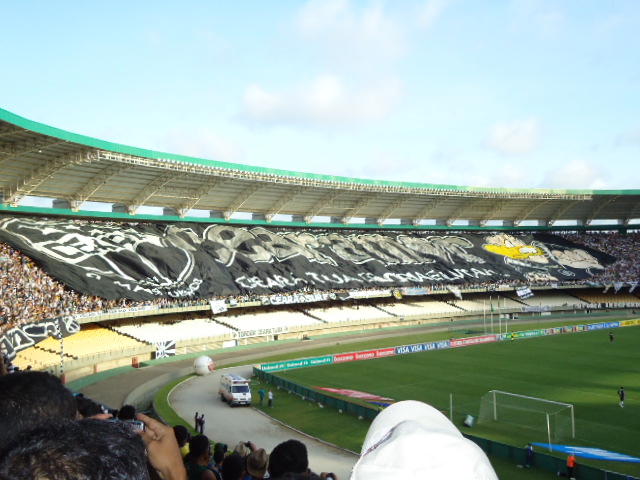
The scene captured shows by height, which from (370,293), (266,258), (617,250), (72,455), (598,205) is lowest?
(370,293)

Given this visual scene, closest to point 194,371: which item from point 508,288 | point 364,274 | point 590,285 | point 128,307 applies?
point 128,307

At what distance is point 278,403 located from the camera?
31562 millimetres

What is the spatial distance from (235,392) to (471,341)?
94.9ft

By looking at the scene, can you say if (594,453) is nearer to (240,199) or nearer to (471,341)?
(471,341)

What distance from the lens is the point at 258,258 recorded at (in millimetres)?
66938

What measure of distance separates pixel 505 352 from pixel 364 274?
2813 centimetres

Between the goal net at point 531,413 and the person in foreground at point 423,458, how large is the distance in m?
24.0

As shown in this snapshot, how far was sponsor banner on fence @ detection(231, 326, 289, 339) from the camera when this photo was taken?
5409 cm

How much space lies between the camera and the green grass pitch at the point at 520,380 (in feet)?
80.5

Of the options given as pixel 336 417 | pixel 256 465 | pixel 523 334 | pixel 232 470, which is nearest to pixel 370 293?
pixel 523 334

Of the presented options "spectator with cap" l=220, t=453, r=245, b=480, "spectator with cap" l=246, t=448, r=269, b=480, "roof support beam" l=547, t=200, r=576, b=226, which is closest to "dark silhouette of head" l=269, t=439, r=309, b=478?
"spectator with cap" l=220, t=453, r=245, b=480

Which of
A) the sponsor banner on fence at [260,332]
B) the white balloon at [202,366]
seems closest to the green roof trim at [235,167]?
the sponsor banner on fence at [260,332]

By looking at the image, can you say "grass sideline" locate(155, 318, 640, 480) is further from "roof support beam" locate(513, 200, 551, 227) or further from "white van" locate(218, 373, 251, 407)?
"roof support beam" locate(513, 200, 551, 227)

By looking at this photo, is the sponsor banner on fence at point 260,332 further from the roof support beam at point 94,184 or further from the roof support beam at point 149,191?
the roof support beam at point 94,184
